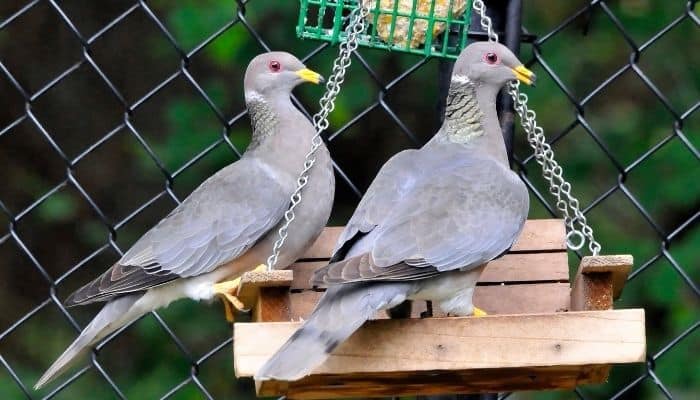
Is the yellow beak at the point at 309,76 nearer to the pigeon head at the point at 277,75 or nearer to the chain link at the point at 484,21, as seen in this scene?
the pigeon head at the point at 277,75

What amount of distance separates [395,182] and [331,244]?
389 millimetres

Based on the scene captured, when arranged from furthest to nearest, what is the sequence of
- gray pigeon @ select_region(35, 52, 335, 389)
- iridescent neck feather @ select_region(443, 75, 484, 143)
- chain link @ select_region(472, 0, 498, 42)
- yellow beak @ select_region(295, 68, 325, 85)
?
yellow beak @ select_region(295, 68, 325, 85) < gray pigeon @ select_region(35, 52, 335, 389) < iridescent neck feather @ select_region(443, 75, 484, 143) < chain link @ select_region(472, 0, 498, 42)

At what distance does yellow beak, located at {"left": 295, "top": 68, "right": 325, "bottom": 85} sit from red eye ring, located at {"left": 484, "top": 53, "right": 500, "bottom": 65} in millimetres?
515

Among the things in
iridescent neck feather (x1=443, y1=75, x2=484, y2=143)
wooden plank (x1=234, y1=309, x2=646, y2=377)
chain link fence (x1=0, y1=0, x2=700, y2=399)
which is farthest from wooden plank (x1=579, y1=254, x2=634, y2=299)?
chain link fence (x1=0, y1=0, x2=700, y2=399)

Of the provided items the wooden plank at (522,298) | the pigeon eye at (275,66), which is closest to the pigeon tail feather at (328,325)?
the wooden plank at (522,298)

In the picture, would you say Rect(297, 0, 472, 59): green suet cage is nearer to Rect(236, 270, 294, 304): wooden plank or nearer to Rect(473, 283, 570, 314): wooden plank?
Rect(473, 283, 570, 314): wooden plank

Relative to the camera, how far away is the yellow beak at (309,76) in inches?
141

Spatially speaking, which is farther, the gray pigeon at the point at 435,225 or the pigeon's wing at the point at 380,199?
the pigeon's wing at the point at 380,199

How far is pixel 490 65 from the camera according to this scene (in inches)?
126

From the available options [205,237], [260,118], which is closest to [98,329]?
[205,237]

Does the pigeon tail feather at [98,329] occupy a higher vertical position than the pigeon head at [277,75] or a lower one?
lower

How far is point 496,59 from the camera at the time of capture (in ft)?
10.5

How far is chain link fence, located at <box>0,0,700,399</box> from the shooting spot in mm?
4773

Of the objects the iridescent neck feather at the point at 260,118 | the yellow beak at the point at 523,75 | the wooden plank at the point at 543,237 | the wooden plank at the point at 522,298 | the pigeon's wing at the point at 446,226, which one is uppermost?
the iridescent neck feather at the point at 260,118
